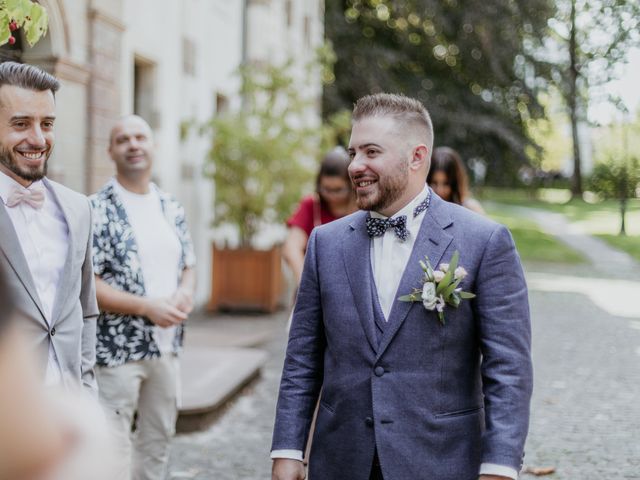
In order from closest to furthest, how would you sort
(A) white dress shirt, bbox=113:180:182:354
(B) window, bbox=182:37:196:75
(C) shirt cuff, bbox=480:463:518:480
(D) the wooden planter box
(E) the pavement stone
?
(C) shirt cuff, bbox=480:463:518:480, (A) white dress shirt, bbox=113:180:182:354, (E) the pavement stone, (B) window, bbox=182:37:196:75, (D) the wooden planter box

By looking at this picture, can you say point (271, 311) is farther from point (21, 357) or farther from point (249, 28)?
point (21, 357)

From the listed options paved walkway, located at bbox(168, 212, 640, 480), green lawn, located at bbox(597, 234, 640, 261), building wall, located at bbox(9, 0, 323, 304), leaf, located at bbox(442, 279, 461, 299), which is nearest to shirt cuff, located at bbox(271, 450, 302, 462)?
leaf, located at bbox(442, 279, 461, 299)

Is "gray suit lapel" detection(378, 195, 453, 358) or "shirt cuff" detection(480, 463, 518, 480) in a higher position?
"gray suit lapel" detection(378, 195, 453, 358)

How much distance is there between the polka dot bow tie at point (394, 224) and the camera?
328 centimetres

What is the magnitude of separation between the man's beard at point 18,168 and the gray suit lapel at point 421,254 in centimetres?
143

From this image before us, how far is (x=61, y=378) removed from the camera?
347 centimetres

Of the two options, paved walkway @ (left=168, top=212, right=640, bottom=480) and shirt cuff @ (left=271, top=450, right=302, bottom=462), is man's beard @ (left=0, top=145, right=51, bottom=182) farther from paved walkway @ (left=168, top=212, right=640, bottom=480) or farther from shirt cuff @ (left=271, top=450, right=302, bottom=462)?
paved walkway @ (left=168, top=212, right=640, bottom=480)

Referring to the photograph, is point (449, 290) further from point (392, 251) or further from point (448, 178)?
point (448, 178)

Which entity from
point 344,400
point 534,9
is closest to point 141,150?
point 344,400

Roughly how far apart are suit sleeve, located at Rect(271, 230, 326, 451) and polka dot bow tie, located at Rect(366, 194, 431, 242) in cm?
25

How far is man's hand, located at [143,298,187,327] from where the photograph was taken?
479 centimetres

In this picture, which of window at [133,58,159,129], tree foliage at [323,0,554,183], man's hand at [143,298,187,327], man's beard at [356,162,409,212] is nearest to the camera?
man's beard at [356,162,409,212]

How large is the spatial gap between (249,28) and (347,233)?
14.1 meters

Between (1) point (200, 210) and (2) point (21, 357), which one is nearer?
(2) point (21, 357)
